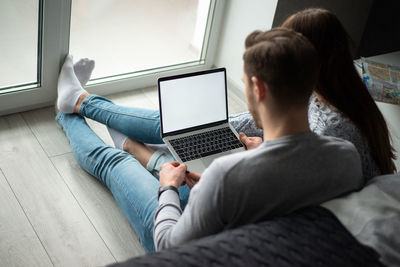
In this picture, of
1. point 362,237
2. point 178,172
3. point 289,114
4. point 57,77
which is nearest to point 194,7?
point 57,77

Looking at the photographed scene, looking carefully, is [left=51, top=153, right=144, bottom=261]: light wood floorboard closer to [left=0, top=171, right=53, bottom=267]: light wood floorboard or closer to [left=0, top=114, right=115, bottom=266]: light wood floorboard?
[left=0, top=114, right=115, bottom=266]: light wood floorboard

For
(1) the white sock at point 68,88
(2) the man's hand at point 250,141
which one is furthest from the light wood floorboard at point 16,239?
(2) the man's hand at point 250,141

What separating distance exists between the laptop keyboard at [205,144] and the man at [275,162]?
0.53m

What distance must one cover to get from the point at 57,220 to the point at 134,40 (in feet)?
3.74

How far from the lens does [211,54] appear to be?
284 cm

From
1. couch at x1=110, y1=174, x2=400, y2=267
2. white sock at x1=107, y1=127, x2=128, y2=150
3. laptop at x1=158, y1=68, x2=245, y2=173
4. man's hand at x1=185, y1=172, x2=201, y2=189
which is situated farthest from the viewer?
white sock at x1=107, y1=127, x2=128, y2=150

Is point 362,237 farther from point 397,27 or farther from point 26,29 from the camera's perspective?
point 26,29

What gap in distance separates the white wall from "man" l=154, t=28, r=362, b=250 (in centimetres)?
129

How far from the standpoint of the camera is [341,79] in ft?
4.73

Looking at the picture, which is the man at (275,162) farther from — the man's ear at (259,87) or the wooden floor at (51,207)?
the wooden floor at (51,207)

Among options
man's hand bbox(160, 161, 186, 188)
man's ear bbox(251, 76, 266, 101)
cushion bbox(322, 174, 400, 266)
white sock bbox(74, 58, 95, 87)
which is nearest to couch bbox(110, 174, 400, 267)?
cushion bbox(322, 174, 400, 266)

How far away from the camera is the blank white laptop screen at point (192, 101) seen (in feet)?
5.80

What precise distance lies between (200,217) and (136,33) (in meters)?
1.63

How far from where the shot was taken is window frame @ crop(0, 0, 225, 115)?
7.04 ft
